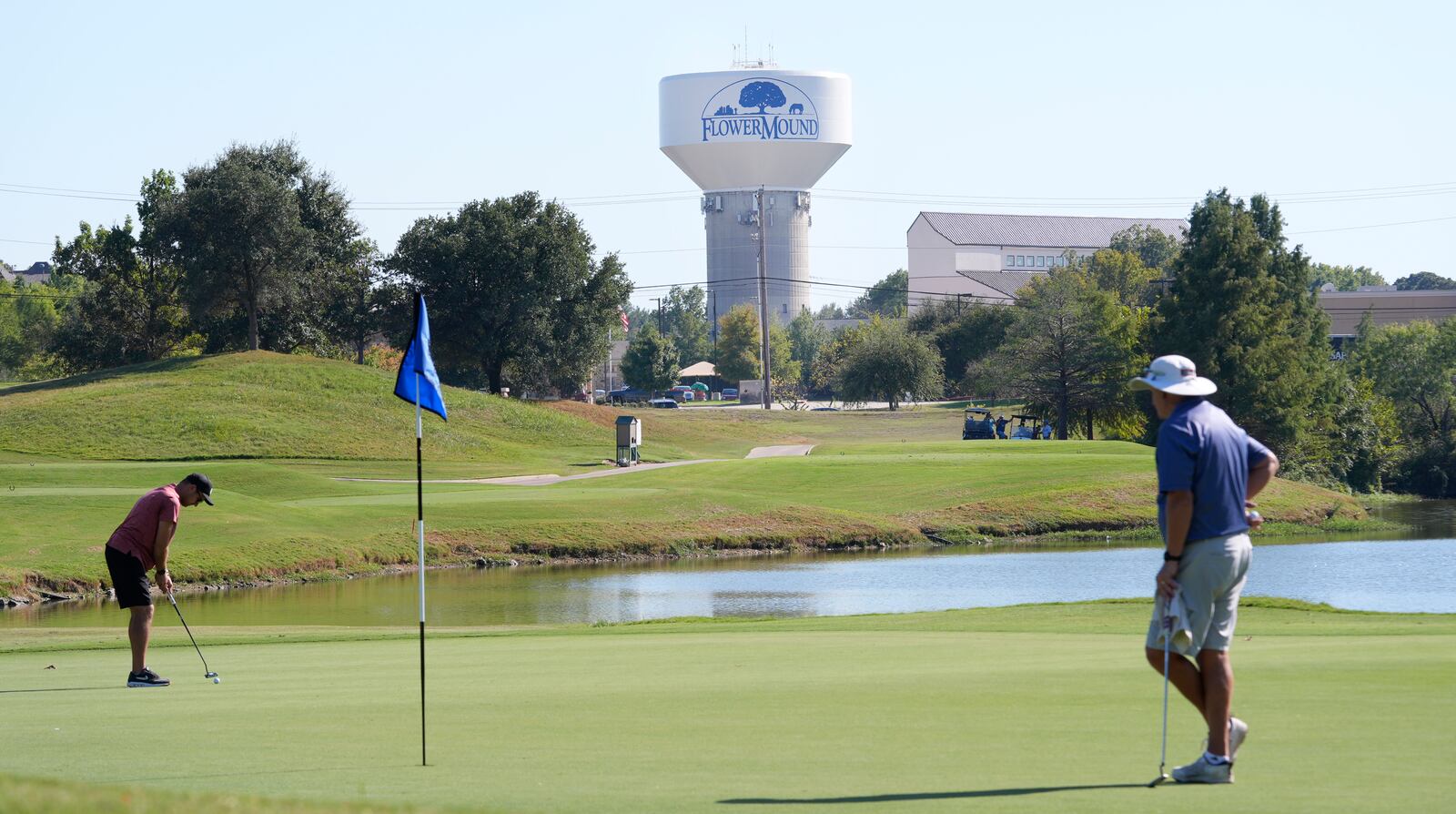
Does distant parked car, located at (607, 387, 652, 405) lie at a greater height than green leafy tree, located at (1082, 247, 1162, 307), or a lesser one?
lesser

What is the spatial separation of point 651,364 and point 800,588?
4045 inches

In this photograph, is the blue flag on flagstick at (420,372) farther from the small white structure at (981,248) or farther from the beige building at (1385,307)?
the small white structure at (981,248)

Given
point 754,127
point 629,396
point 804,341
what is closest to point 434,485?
point 629,396

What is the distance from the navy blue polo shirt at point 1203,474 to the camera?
7.62 m

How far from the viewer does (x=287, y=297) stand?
75500 mm

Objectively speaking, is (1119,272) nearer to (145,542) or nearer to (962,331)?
(962,331)

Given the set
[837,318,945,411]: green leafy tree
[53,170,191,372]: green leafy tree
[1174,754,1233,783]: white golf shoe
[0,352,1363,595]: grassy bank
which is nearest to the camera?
[1174,754,1233,783]: white golf shoe

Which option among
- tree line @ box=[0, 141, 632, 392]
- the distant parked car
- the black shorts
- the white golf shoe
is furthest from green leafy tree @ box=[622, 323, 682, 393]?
the white golf shoe

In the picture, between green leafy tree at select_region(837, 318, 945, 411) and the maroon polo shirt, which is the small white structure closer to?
green leafy tree at select_region(837, 318, 945, 411)

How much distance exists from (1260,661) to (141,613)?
9.18m

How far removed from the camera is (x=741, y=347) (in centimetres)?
14550

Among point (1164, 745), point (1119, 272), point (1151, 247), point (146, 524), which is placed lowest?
point (1164, 745)

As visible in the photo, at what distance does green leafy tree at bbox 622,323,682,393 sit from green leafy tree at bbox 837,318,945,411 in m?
30.6

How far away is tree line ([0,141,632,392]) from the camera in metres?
74.9
